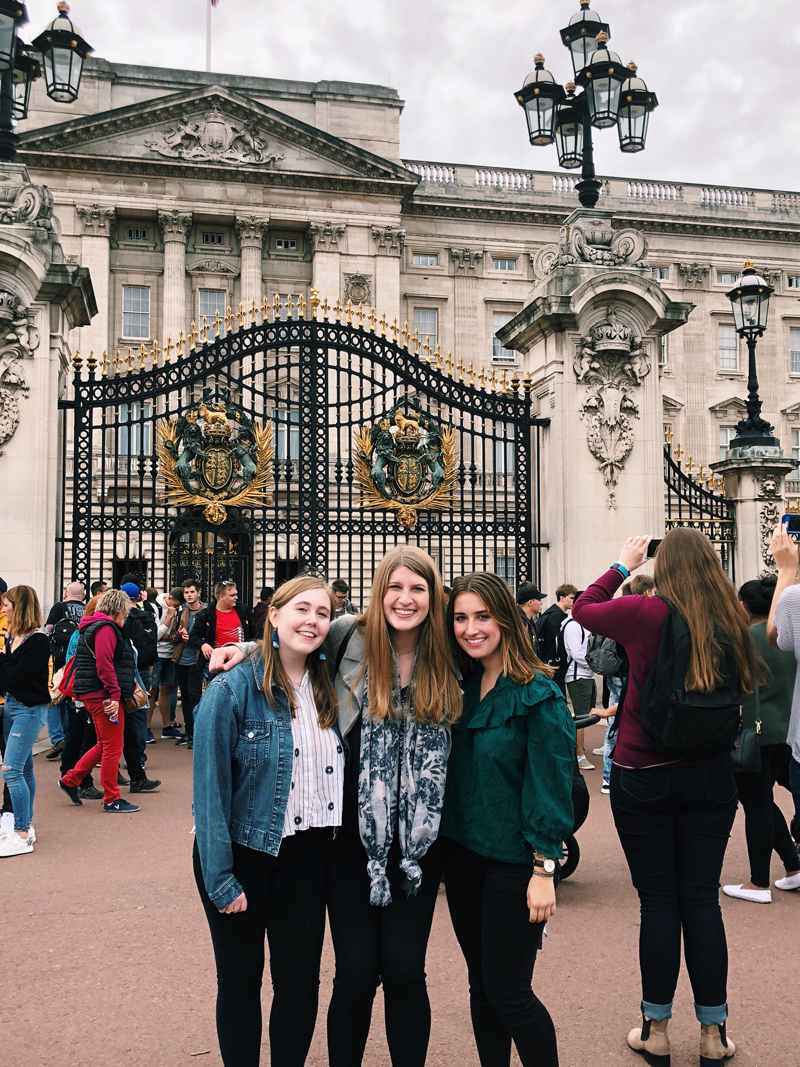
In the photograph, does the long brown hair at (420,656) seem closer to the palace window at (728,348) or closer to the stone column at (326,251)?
the stone column at (326,251)

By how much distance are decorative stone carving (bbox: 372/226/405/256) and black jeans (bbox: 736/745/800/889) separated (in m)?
32.8

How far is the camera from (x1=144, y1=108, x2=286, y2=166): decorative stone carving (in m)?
34.7

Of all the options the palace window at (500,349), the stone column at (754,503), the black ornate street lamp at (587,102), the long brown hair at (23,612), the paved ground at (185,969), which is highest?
the palace window at (500,349)

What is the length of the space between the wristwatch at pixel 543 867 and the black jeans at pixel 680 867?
0.75m

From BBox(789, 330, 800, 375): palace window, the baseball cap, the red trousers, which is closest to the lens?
the red trousers

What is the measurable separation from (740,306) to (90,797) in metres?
10.1

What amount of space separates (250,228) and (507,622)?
3446 cm

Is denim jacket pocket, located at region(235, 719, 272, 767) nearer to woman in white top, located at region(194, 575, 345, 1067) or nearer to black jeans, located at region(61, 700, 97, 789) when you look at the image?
woman in white top, located at region(194, 575, 345, 1067)

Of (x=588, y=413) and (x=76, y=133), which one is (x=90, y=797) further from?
(x=76, y=133)

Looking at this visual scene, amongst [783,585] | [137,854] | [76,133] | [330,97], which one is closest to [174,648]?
[137,854]

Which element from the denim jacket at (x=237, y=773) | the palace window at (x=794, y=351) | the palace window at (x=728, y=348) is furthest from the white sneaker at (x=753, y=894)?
the palace window at (x=794, y=351)

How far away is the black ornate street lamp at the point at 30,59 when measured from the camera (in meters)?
10.3

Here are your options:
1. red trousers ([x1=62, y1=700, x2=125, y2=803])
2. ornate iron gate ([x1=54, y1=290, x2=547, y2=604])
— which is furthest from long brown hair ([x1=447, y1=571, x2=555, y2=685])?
ornate iron gate ([x1=54, y1=290, x2=547, y2=604])

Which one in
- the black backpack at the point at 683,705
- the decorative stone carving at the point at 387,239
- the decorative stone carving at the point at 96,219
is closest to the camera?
the black backpack at the point at 683,705
